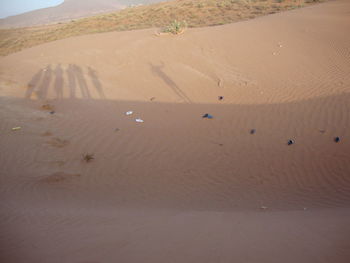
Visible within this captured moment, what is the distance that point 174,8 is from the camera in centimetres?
2325

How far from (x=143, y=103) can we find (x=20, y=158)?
3.55 m

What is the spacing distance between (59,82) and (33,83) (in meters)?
0.99

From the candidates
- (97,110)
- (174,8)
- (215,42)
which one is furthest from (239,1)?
(97,110)

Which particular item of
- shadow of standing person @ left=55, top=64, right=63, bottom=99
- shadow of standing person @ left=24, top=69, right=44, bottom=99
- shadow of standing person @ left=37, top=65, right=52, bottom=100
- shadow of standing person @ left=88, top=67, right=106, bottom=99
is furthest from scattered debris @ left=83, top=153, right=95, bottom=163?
shadow of standing person @ left=24, top=69, right=44, bottom=99

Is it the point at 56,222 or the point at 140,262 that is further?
the point at 56,222

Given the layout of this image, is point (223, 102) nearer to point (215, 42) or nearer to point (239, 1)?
point (215, 42)

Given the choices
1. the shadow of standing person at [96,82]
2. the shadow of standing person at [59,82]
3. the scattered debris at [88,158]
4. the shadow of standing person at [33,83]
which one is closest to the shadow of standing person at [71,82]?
the shadow of standing person at [59,82]

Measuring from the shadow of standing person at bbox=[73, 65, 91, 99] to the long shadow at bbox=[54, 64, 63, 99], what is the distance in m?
0.56

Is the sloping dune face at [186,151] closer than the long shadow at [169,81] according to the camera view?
Yes

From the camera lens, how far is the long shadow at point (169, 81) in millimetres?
7605

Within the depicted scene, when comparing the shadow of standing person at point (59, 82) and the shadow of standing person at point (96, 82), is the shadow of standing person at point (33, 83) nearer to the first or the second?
the shadow of standing person at point (59, 82)

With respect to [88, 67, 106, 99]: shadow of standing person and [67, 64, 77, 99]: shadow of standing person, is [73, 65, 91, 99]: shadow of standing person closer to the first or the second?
[67, 64, 77, 99]: shadow of standing person

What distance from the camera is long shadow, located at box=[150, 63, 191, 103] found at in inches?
299

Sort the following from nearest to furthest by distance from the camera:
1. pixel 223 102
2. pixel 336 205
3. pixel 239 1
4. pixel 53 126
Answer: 1. pixel 336 205
2. pixel 53 126
3. pixel 223 102
4. pixel 239 1
